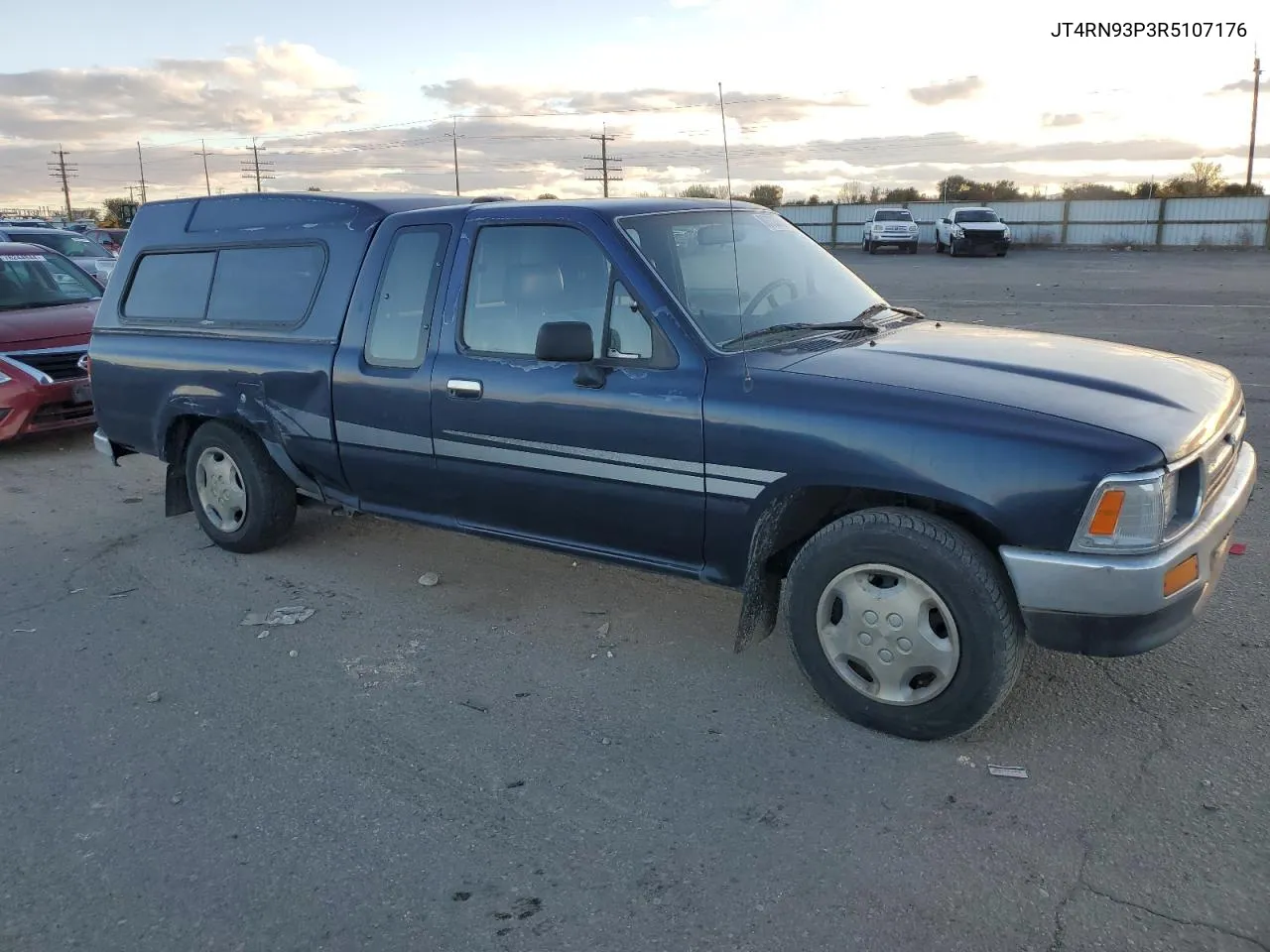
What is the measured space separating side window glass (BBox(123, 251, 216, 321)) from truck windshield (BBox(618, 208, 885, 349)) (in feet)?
9.07

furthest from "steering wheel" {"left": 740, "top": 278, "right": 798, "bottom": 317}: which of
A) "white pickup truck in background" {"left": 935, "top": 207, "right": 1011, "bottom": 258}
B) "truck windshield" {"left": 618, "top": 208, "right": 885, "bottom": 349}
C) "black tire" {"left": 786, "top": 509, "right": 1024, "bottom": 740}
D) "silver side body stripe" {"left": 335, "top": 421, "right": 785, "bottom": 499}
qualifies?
"white pickup truck in background" {"left": 935, "top": 207, "right": 1011, "bottom": 258}

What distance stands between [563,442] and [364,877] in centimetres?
181

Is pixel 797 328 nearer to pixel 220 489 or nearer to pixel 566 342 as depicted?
pixel 566 342

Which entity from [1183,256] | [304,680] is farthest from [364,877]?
[1183,256]

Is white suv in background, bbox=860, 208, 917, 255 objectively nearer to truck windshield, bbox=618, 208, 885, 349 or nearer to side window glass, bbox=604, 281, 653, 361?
truck windshield, bbox=618, 208, 885, 349

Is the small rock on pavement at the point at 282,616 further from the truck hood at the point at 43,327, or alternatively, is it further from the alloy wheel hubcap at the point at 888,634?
the truck hood at the point at 43,327

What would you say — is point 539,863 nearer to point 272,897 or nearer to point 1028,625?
point 272,897

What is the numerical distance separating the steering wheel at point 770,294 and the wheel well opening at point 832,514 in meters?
0.85

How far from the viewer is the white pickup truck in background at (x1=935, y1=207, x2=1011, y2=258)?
1313 inches

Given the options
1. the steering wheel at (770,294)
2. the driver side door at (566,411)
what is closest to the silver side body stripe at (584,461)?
the driver side door at (566,411)

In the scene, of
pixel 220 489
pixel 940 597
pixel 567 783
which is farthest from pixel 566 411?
pixel 220 489

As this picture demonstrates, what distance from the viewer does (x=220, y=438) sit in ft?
18.1

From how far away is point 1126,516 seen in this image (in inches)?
119

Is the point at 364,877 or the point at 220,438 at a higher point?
the point at 220,438
